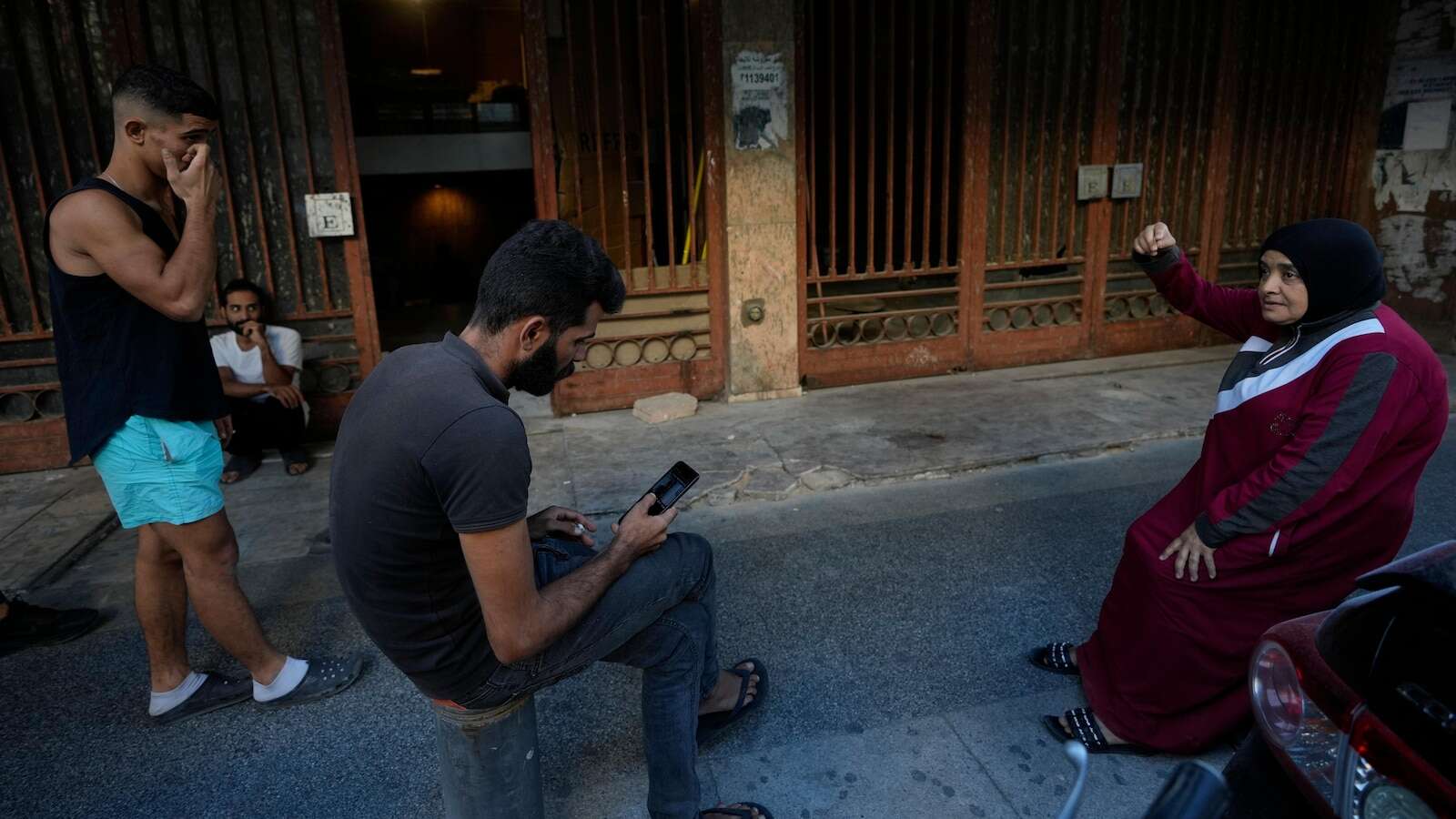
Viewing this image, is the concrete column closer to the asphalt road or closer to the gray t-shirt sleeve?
the asphalt road

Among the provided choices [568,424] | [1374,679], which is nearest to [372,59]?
[568,424]

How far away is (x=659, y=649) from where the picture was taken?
7.11 feet

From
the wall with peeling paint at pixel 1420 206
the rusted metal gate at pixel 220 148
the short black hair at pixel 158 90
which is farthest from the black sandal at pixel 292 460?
the wall with peeling paint at pixel 1420 206

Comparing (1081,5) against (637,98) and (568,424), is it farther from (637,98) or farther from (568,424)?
(568,424)

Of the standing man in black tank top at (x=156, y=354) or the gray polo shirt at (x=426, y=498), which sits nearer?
the gray polo shirt at (x=426, y=498)

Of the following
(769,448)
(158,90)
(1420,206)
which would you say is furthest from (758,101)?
(1420,206)

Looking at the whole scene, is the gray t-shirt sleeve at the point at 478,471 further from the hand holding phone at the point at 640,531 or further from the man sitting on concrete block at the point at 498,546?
the hand holding phone at the point at 640,531

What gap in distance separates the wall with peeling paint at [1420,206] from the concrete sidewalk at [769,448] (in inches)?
28.6

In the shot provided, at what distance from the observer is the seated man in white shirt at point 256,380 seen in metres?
4.87

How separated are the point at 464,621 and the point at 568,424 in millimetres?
3718

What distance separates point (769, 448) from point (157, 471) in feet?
10.1

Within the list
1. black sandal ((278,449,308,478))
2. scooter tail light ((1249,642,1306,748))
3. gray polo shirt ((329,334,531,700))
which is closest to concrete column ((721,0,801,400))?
black sandal ((278,449,308,478))

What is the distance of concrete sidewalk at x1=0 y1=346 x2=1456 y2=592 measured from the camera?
429cm

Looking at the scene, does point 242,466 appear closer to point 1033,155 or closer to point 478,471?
point 478,471
